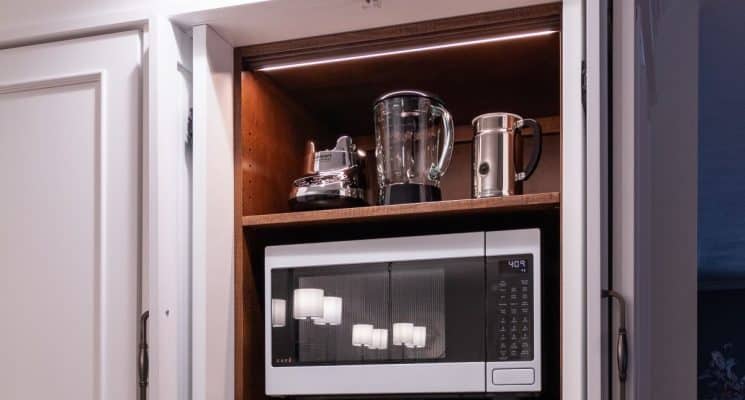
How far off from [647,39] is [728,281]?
0.88m

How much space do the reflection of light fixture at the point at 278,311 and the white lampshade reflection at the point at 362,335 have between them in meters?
0.14

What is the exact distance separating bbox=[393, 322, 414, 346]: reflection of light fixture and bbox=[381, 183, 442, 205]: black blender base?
0.22m

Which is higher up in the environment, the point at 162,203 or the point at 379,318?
the point at 162,203

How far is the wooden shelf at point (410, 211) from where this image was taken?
1.19 metres

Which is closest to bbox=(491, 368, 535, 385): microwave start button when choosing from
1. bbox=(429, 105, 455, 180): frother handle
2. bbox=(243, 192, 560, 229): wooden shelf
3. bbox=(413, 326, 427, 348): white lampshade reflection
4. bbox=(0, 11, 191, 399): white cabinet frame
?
bbox=(413, 326, 427, 348): white lampshade reflection

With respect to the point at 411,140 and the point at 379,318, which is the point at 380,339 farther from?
the point at 411,140

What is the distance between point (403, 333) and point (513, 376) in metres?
0.20

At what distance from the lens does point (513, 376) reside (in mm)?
1181

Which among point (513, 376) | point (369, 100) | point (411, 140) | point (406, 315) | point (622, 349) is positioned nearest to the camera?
point (622, 349)

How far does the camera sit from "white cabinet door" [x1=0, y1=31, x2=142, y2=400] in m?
1.24

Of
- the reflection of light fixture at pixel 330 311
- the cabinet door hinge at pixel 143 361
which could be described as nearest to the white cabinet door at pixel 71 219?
the cabinet door hinge at pixel 143 361

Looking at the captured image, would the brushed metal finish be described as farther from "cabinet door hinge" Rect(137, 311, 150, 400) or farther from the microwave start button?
"cabinet door hinge" Rect(137, 311, 150, 400)

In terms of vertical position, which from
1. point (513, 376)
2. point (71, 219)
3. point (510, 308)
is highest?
point (71, 219)

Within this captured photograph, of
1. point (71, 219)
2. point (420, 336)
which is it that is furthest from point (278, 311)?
point (71, 219)
